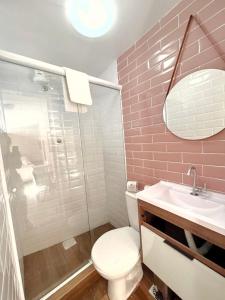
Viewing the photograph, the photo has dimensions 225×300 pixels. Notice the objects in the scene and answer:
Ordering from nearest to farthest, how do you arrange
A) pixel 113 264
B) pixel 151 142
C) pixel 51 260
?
1. pixel 113 264
2. pixel 151 142
3. pixel 51 260

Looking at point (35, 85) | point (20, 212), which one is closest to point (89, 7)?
point (35, 85)

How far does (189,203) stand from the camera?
3.47ft

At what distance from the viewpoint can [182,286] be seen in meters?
0.89

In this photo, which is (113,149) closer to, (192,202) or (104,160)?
(104,160)

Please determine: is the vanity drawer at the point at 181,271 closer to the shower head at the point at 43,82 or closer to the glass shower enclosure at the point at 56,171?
the glass shower enclosure at the point at 56,171

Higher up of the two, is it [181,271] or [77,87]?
[77,87]

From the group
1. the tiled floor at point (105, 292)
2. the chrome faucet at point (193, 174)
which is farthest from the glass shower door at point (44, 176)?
the chrome faucet at point (193, 174)

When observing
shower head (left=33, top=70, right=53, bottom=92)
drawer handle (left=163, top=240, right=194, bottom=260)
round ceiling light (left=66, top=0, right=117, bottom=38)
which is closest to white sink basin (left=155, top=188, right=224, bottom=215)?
drawer handle (left=163, top=240, right=194, bottom=260)

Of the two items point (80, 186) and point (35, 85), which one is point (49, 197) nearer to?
point (80, 186)

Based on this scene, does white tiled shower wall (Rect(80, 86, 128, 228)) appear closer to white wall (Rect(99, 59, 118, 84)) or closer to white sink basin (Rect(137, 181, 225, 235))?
white wall (Rect(99, 59, 118, 84))

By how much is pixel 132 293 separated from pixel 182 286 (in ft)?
1.92

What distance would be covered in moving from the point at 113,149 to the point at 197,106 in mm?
1147

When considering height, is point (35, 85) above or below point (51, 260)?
above

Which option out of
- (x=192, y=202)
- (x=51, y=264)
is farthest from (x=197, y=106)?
(x=51, y=264)
